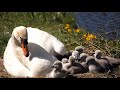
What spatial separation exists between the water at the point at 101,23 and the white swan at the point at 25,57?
124cm

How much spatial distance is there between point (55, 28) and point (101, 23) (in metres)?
0.66

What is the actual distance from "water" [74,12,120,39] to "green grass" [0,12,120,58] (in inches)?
4.9

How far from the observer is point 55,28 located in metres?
7.72

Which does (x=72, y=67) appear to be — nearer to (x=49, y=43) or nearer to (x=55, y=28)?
(x=49, y=43)

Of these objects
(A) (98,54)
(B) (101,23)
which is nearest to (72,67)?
(A) (98,54)

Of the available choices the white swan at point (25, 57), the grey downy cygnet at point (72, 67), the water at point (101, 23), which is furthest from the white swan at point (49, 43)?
the water at point (101, 23)

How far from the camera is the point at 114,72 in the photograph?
6.16 metres

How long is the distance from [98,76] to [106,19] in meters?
2.33

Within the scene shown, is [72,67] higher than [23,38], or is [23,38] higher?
[23,38]

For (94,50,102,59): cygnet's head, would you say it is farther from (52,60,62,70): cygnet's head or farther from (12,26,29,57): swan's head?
(12,26,29,57): swan's head

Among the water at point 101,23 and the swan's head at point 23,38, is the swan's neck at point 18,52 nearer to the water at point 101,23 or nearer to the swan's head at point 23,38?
the swan's head at point 23,38

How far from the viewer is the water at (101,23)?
721 cm
